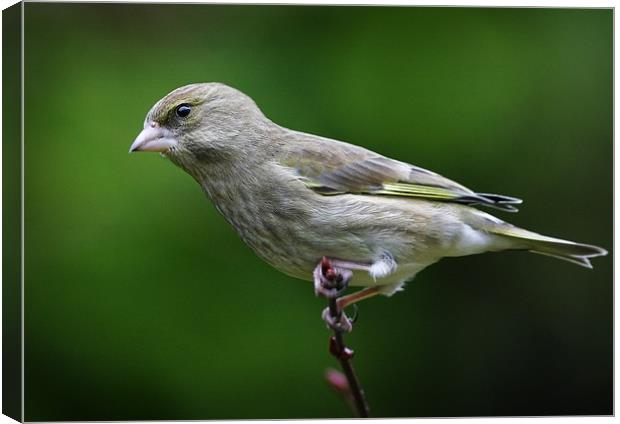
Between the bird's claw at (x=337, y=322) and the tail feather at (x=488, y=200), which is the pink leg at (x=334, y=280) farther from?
the tail feather at (x=488, y=200)

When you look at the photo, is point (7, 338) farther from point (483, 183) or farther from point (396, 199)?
point (483, 183)

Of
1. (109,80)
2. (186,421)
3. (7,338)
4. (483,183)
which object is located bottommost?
(186,421)

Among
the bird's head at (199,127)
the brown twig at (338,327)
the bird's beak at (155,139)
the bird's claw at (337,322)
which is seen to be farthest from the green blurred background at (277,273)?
the brown twig at (338,327)

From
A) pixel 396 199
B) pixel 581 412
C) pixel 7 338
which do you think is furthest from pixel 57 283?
pixel 581 412

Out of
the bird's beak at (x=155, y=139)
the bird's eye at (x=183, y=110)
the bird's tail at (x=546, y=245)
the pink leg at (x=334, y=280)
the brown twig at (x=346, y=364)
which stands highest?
the bird's eye at (x=183, y=110)

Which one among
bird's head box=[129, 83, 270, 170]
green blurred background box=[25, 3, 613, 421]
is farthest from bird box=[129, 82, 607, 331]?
green blurred background box=[25, 3, 613, 421]

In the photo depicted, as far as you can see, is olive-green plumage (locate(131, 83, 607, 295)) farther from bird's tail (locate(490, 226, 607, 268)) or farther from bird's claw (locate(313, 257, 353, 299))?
bird's claw (locate(313, 257, 353, 299))

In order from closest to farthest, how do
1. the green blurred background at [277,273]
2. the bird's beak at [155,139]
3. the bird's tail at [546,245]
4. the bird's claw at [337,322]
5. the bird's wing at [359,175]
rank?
the bird's claw at [337,322] < the bird's beak at [155,139] < the bird's wing at [359,175] < the bird's tail at [546,245] < the green blurred background at [277,273]
